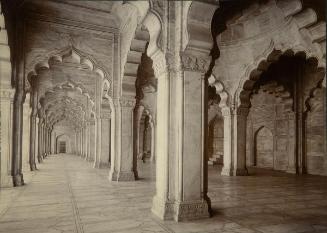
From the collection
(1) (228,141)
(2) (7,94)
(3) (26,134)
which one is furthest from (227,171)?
(3) (26,134)

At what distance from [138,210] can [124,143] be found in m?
4.23

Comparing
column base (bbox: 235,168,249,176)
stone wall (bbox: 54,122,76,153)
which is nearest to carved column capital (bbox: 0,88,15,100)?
column base (bbox: 235,168,249,176)

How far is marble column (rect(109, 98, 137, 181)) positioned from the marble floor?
1102mm

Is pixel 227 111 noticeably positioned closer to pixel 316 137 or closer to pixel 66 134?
pixel 316 137

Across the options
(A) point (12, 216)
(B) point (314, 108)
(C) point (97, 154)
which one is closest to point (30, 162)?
(C) point (97, 154)

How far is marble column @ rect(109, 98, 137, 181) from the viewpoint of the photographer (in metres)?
9.65

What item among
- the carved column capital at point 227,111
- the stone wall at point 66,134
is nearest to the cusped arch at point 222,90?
the carved column capital at point 227,111

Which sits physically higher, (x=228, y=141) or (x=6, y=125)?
(x=6, y=125)

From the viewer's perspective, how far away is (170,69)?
5.19 metres

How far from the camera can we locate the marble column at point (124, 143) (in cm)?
965

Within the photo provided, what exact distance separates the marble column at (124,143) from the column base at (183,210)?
4721 millimetres

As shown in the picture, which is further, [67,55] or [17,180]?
[67,55]

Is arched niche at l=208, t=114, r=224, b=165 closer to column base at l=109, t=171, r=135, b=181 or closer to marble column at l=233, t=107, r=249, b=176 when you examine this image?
marble column at l=233, t=107, r=249, b=176

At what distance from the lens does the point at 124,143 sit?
9680 millimetres
